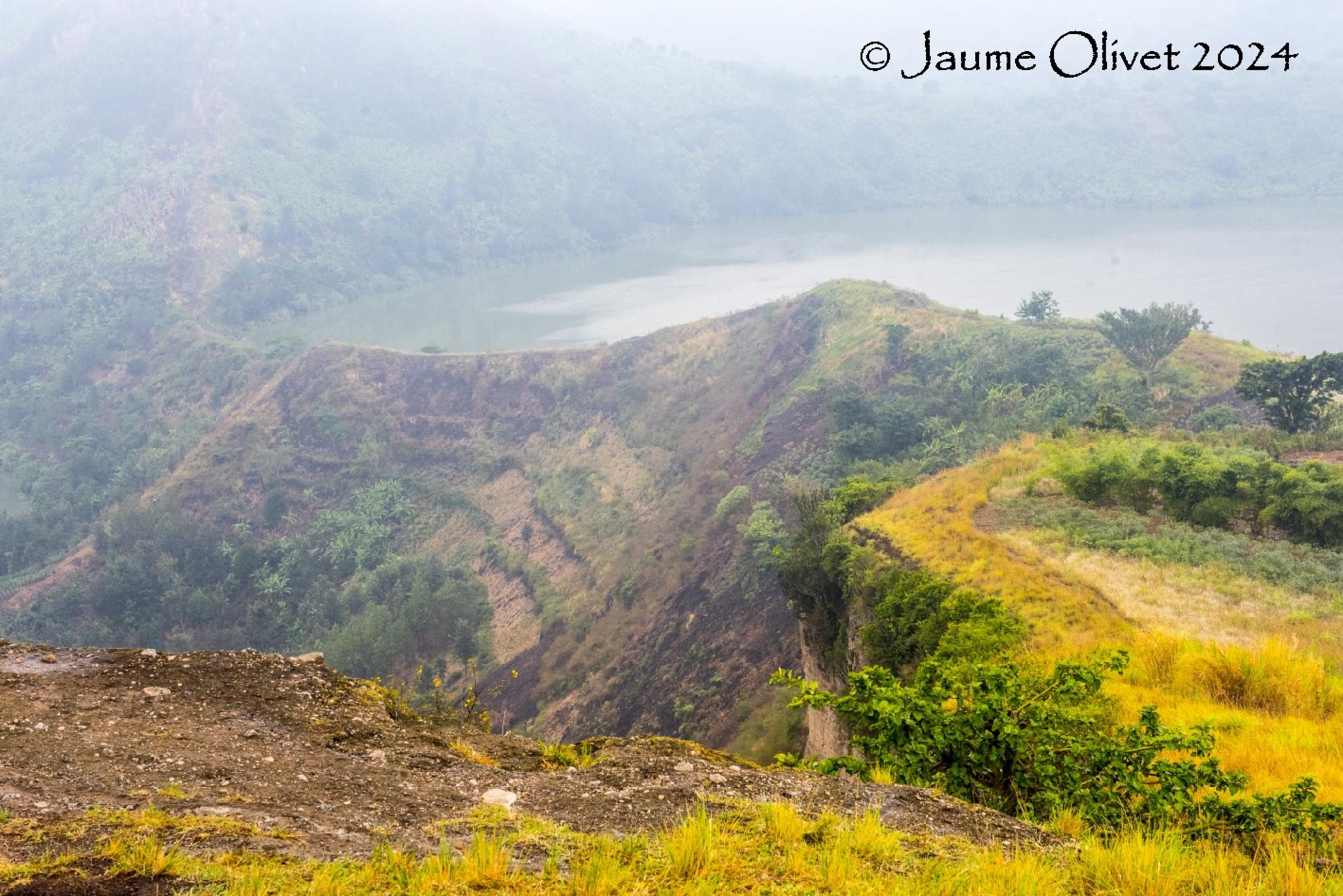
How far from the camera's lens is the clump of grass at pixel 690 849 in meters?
2.99

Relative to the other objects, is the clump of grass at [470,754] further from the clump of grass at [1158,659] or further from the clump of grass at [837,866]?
the clump of grass at [1158,659]

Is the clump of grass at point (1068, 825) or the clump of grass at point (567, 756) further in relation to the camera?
the clump of grass at point (567, 756)

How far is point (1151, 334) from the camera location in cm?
2284

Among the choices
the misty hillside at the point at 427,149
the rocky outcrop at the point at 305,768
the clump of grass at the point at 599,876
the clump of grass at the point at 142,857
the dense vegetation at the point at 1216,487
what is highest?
the misty hillside at the point at 427,149

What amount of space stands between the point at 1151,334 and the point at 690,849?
2473cm

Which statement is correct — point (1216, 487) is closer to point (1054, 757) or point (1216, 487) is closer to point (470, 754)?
point (1054, 757)

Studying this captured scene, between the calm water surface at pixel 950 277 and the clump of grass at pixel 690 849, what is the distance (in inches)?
1678

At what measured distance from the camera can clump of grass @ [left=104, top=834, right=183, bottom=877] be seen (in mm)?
2725

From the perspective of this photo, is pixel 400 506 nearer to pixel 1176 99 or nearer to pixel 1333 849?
pixel 1333 849

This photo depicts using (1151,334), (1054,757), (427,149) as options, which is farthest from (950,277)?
(427,149)

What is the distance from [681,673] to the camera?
20016mm

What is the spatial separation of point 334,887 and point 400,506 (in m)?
36.4

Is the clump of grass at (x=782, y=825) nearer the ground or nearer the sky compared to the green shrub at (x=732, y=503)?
nearer the sky

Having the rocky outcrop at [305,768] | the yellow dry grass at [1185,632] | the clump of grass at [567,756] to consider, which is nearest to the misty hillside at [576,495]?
the yellow dry grass at [1185,632]
